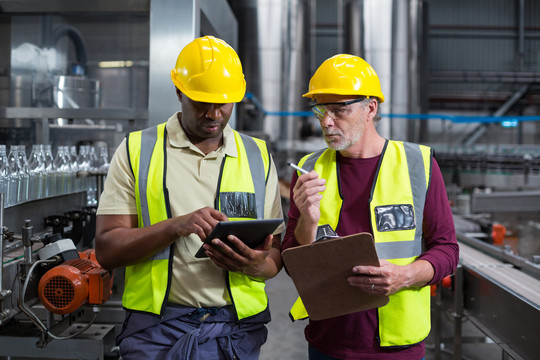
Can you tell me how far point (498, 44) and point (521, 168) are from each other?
762cm

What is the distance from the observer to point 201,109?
4.16ft

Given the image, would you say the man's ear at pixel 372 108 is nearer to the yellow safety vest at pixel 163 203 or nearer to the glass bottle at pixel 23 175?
the yellow safety vest at pixel 163 203

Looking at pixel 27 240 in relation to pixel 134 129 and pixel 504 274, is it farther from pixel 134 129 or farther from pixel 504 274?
pixel 504 274

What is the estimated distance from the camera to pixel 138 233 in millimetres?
1200

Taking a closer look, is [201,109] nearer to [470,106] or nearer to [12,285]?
[12,285]

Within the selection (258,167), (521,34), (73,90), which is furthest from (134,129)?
(521,34)

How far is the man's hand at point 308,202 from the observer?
1247mm

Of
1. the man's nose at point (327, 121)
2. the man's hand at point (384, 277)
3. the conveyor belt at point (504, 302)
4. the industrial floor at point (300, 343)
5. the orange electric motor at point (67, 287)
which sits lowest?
the industrial floor at point (300, 343)

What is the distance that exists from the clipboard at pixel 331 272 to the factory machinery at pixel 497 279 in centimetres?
75

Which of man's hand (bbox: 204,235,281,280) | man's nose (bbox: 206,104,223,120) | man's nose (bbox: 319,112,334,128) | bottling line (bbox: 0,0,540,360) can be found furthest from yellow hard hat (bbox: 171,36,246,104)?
bottling line (bbox: 0,0,540,360)

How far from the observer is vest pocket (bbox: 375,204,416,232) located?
1345 mm

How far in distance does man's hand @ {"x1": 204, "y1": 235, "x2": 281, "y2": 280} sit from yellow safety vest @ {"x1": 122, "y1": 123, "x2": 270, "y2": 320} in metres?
0.08

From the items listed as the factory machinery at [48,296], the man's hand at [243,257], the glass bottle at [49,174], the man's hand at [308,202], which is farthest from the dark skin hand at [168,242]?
the glass bottle at [49,174]

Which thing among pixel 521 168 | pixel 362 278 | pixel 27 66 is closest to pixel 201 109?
pixel 362 278
